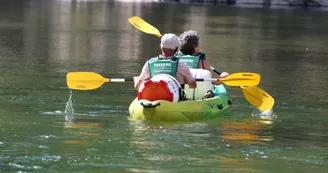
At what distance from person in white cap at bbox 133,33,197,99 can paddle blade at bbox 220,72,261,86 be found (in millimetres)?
836

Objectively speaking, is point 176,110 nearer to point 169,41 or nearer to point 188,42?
point 169,41

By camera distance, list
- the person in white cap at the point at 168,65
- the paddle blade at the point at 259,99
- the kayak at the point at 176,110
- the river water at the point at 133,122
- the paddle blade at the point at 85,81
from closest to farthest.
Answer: the river water at the point at 133,122 < the kayak at the point at 176,110 < the person in white cap at the point at 168,65 < the paddle blade at the point at 85,81 < the paddle blade at the point at 259,99

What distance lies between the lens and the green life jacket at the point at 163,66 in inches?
485

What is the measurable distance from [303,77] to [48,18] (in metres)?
22.4

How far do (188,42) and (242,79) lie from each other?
0.96 meters

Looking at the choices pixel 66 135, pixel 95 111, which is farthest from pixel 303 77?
pixel 66 135

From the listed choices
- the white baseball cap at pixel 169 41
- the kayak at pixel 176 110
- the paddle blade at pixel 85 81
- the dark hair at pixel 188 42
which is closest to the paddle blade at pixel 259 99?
the kayak at pixel 176 110

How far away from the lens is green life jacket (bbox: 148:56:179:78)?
1233 cm

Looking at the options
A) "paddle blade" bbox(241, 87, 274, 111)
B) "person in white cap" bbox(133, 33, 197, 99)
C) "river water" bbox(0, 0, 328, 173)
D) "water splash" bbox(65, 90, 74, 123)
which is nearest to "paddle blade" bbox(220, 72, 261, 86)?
"paddle blade" bbox(241, 87, 274, 111)

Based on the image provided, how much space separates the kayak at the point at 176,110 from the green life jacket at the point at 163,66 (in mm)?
447

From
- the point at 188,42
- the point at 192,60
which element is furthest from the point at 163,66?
the point at 192,60

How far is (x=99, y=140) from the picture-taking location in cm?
1069

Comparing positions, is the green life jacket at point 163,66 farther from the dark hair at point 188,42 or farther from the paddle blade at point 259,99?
the paddle blade at point 259,99

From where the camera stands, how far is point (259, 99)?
13555 mm
